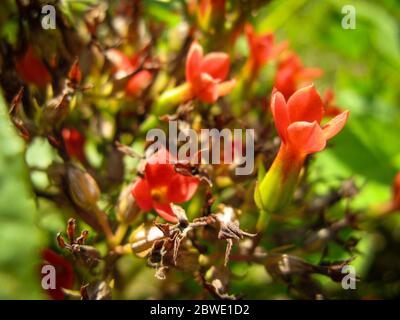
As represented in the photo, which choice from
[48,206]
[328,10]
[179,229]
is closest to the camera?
[179,229]

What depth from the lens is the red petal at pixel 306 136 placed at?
823mm

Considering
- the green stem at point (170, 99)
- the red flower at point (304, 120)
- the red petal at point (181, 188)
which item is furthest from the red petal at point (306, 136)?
the green stem at point (170, 99)

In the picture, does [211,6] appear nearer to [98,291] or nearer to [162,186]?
[162,186]

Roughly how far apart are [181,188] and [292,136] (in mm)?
188

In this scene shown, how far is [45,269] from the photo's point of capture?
0.93 metres

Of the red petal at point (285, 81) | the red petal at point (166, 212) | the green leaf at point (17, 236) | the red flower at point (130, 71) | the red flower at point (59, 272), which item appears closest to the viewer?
the green leaf at point (17, 236)

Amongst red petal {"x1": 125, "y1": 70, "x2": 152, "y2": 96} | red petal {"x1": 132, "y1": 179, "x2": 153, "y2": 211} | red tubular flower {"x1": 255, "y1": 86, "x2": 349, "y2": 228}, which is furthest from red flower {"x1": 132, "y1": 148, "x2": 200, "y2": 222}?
red petal {"x1": 125, "y1": 70, "x2": 152, "y2": 96}

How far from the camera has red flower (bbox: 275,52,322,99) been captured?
121cm

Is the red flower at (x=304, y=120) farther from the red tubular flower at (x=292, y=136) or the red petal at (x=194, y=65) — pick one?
the red petal at (x=194, y=65)

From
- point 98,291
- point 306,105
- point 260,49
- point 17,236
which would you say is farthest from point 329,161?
point 17,236

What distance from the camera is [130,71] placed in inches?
42.9
